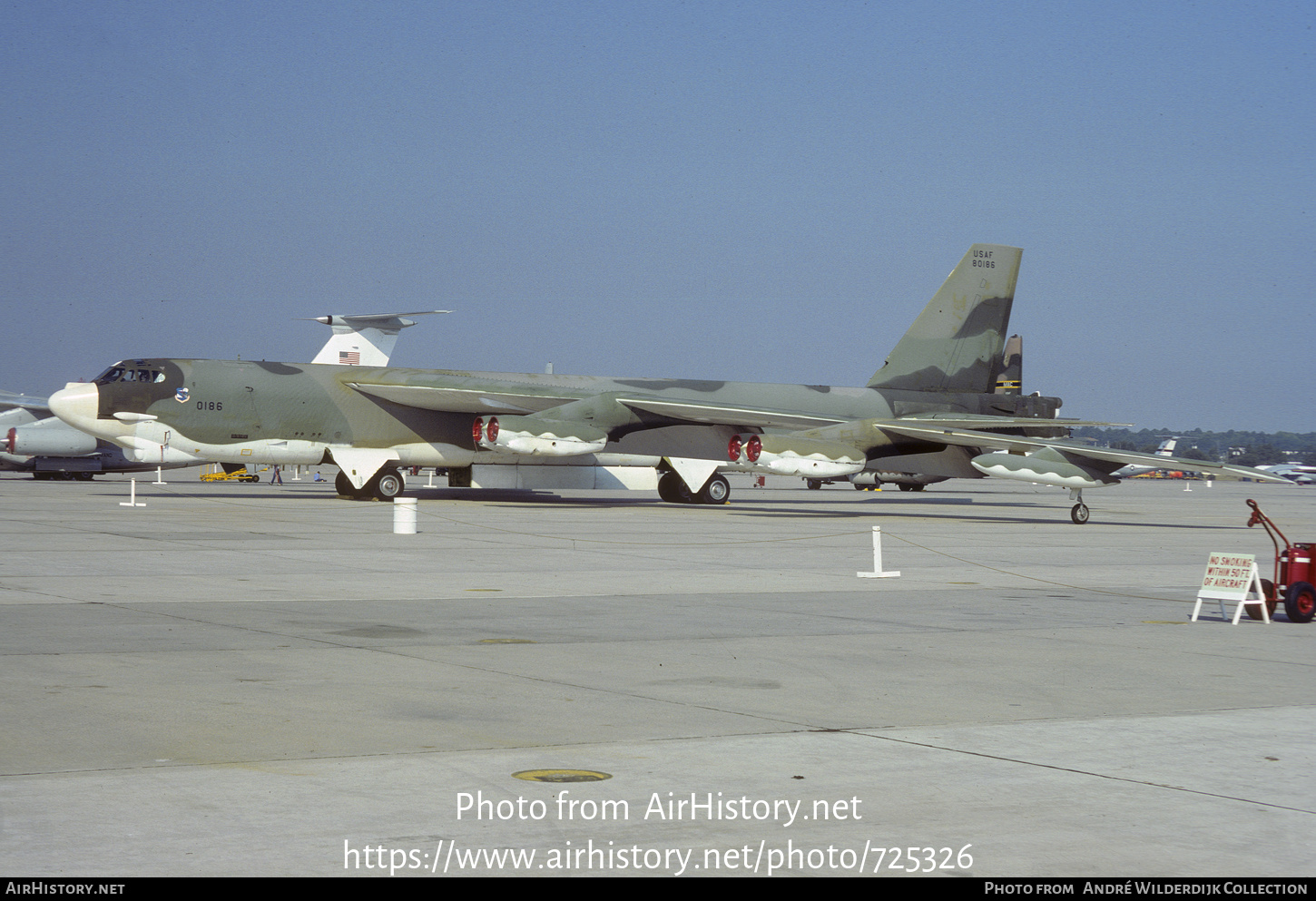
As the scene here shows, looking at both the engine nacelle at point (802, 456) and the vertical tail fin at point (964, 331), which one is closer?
the engine nacelle at point (802, 456)

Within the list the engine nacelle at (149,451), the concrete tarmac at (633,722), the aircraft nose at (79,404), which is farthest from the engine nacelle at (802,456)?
the aircraft nose at (79,404)

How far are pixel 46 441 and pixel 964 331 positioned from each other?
3038 cm

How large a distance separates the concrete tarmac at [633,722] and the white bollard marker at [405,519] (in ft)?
16.1

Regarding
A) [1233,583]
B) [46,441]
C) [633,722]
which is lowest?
[46,441]

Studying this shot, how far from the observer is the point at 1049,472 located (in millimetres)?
32562

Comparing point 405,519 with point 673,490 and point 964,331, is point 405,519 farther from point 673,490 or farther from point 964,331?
point 964,331

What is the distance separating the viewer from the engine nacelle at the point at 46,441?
44.3 meters

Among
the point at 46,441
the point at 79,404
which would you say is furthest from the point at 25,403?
the point at 79,404

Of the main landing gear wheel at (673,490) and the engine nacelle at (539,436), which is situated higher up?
the engine nacelle at (539,436)

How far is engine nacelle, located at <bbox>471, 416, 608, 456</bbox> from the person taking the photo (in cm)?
3256

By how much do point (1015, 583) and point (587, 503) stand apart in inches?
851

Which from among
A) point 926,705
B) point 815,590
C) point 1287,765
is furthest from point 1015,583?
point 1287,765

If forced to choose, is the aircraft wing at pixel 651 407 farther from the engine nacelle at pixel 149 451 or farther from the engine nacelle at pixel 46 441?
the engine nacelle at pixel 46 441
